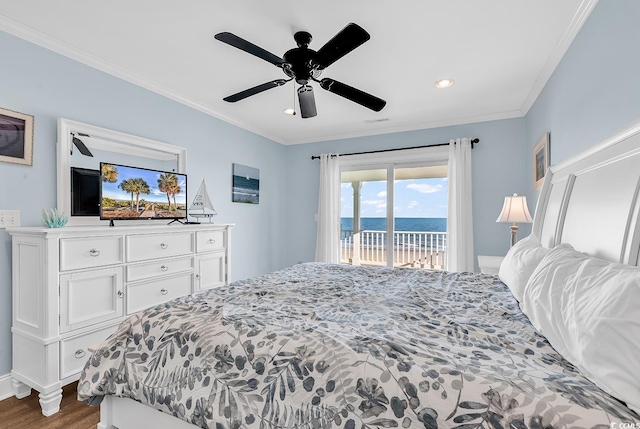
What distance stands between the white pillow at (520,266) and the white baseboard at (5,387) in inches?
128

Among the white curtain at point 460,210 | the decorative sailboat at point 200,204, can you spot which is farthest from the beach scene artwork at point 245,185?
the white curtain at point 460,210

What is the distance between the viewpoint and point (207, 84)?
9.62 ft

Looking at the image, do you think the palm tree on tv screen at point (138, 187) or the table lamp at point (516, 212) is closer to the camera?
the palm tree on tv screen at point (138, 187)

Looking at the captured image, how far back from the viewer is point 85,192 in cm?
241

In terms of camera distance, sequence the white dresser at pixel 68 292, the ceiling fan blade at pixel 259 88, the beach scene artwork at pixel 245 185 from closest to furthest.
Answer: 1. the white dresser at pixel 68 292
2. the ceiling fan blade at pixel 259 88
3. the beach scene artwork at pixel 245 185

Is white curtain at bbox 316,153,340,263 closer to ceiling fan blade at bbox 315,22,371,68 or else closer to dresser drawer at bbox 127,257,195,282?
dresser drawer at bbox 127,257,195,282

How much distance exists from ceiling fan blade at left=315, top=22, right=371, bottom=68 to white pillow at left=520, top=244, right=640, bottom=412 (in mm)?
1431

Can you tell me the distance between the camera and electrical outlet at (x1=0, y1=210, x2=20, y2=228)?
2.00 meters

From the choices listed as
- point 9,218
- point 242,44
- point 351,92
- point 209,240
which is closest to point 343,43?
point 351,92

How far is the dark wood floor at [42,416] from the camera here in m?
1.78

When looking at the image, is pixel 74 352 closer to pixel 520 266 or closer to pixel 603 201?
pixel 520 266

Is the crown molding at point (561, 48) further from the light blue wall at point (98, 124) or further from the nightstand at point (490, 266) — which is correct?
the light blue wall at point (98, 124)

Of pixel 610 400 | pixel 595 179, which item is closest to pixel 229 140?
pixel 595 179

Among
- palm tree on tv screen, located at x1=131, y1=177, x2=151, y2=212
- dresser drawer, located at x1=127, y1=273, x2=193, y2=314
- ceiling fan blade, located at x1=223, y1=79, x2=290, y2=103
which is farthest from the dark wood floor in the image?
ceiling fan blade, located at x1=223, y1=79, x2=290, y2=103
